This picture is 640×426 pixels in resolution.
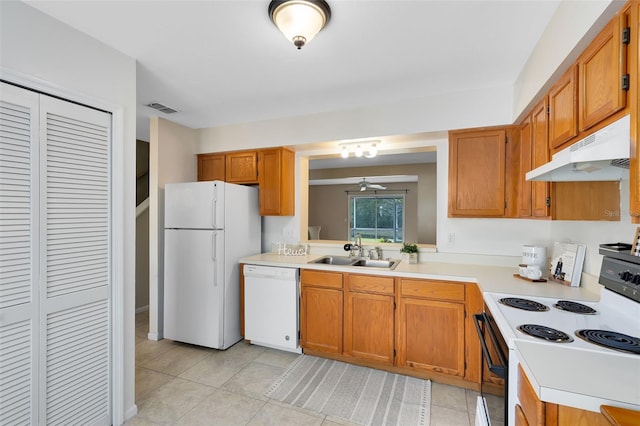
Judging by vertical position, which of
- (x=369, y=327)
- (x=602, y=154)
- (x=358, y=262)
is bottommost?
(x=369, y=327)

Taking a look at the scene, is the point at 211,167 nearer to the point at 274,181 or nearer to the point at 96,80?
the point at 274,181

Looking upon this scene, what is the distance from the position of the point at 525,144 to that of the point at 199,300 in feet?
10.8

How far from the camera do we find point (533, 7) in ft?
5.06

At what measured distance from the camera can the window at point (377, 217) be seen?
7.24 meters

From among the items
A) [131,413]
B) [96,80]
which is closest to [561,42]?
[96,80]

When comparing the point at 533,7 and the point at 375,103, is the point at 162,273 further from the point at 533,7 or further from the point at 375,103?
the point at 533,7

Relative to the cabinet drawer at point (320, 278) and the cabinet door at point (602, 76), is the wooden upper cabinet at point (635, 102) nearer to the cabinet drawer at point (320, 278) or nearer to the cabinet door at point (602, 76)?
the cabinet door at point (602, 76)

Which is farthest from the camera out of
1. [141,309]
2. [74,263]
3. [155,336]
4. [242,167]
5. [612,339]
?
[141,309]

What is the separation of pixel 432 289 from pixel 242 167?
248 cm

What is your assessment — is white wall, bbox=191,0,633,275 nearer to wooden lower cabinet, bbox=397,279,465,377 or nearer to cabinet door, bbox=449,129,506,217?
cabinet door, bbox=449,129,506,217

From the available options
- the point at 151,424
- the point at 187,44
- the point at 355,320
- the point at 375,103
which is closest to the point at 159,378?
the point at 151,424

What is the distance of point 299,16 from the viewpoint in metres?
1.50

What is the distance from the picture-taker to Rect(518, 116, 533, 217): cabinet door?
221 centimetres

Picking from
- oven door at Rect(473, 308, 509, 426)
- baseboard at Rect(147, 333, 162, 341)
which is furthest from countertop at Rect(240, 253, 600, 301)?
baseboard at Rect(147, 333, 162, 341)
